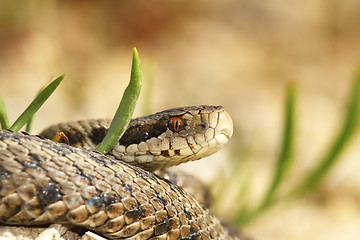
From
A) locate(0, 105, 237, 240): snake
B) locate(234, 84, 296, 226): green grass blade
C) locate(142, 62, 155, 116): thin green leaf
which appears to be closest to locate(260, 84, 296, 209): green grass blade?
locate(234, 84, 296, 226): green grass blade

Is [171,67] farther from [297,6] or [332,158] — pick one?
[332,158]

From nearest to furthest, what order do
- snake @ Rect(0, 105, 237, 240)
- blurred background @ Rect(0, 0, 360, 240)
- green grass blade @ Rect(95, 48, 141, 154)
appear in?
snake @ Rect(0, 105, 237, 240), green grass blade @ Rect(95, 48, 141, 154), blurred background @ Rect(0, 0, 360, 240)

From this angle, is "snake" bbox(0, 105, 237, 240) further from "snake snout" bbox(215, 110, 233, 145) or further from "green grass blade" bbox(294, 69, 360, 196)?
"green grass blade" bbox(294, 69, 360, 196)

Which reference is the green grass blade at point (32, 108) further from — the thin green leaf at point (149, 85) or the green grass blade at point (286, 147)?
the green grass blade at point (286, 147)

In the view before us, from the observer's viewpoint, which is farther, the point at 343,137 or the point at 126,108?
the point at 343,137

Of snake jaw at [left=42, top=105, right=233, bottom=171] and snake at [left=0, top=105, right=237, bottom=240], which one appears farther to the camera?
snake jaw at [left=42, top=105, right=233, bottom=171]

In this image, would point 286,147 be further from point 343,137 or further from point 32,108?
point 32,108

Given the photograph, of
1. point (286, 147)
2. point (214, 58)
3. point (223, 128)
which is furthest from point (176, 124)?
point (214, 58)
